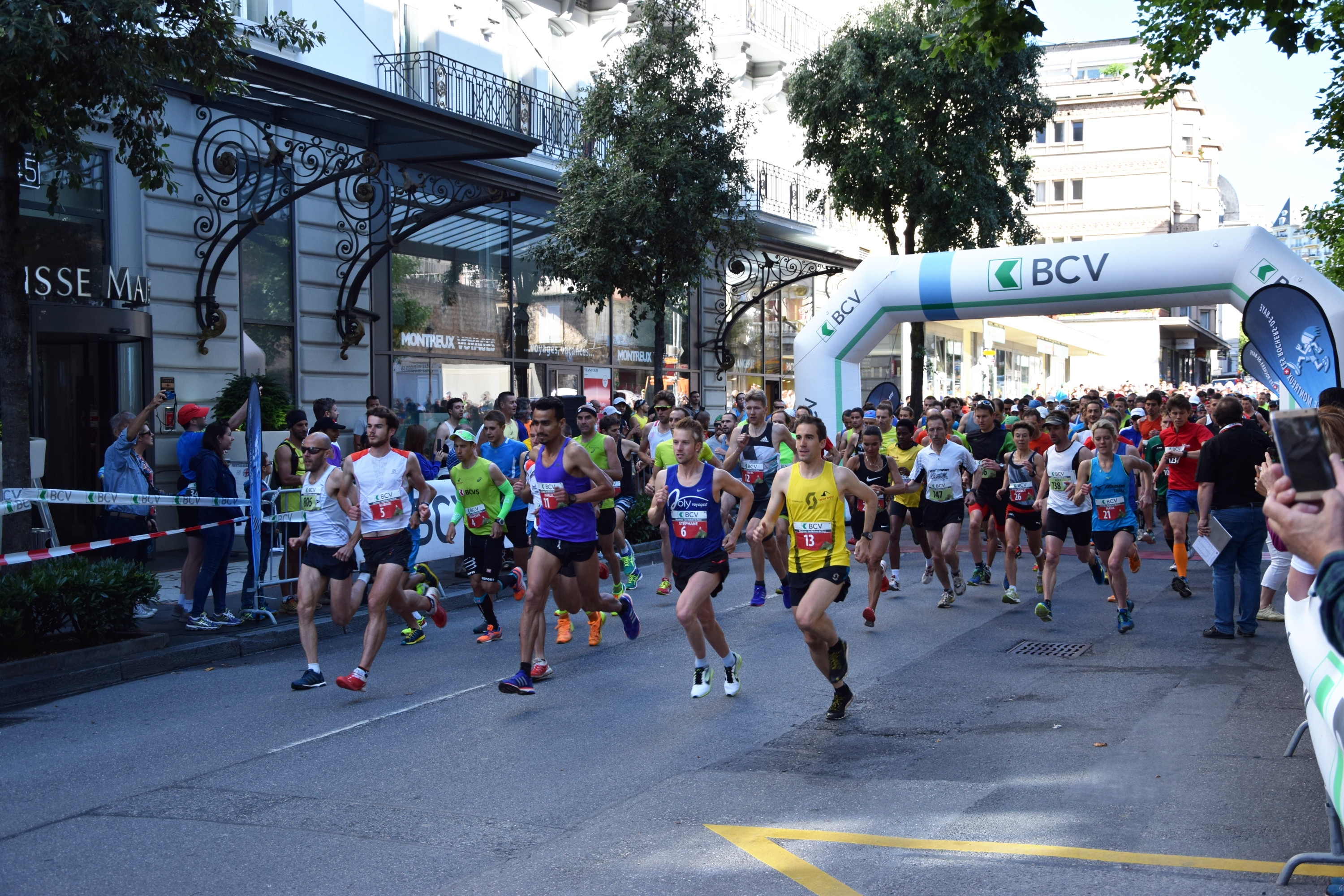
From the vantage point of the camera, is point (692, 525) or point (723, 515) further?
point (723, 515)

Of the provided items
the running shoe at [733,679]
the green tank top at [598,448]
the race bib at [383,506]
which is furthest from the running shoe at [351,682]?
the green tank top at [598,448]

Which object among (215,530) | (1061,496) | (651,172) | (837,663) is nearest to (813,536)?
(837,663)

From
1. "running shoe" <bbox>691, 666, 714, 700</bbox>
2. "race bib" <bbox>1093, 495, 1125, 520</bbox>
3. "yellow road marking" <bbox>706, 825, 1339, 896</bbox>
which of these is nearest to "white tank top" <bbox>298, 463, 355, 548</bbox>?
"running shoe" <bbox>691, 666, 714, 700</bbox>

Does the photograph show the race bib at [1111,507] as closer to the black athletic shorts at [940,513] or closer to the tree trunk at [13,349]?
the black athletic shorts at [940,513]

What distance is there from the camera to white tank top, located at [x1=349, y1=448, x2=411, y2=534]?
8734 millimetres

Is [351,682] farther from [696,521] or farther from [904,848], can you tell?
[904,848]

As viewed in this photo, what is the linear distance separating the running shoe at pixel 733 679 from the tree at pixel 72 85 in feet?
18.8

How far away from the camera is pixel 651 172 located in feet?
62.2

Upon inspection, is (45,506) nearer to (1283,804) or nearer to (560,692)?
(560,692)

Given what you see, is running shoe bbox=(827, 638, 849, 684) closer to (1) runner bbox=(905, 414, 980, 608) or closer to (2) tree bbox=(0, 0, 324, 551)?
(1) runner bbox=(905, 414, 980, 608)

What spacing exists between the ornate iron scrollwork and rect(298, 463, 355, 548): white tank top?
1782 cm

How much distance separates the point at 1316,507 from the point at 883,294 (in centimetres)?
1451

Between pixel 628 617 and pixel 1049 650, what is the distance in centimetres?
330

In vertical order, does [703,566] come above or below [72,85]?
below
